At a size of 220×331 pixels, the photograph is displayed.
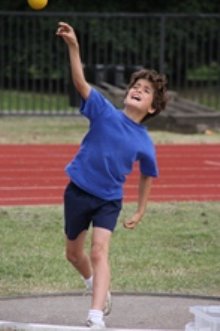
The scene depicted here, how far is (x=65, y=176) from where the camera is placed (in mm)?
15047

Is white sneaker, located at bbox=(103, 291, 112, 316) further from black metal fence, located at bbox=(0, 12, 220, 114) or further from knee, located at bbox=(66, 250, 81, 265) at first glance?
black metal fence, located at bbox=(0, 12, 220, 114)

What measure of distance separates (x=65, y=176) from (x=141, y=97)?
7.62 m

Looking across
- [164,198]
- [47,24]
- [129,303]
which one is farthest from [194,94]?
[129,303]

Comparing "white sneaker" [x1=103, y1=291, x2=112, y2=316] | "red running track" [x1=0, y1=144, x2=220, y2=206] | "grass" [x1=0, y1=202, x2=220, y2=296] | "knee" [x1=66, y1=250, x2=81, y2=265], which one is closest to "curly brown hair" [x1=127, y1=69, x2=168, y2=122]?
"knee" [x1=66, y1=250, x2=81, y2=265]

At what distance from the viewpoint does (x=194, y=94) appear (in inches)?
1160

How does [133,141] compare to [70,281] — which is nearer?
[133,141]

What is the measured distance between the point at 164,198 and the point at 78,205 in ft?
20.2

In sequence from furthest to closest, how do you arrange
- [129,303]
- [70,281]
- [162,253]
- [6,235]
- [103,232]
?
[6,235] < [162,253] < [70,281] < [129,303] < [103,232]

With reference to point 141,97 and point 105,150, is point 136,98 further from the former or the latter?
point 105,150

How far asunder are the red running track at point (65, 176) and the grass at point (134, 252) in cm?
92

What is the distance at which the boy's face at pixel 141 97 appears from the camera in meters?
7.45

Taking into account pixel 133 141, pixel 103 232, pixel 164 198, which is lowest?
pixel 164 198

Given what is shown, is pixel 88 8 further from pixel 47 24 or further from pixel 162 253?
pixel 162 253

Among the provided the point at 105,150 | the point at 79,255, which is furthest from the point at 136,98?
the point at 79,255
